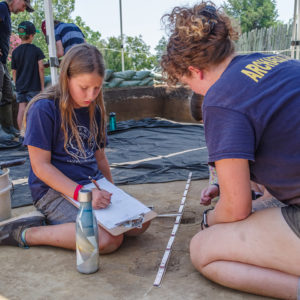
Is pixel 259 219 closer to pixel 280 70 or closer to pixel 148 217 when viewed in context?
pixel 280 70

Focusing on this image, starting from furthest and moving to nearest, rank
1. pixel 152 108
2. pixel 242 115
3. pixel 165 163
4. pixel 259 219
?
pixel 152 108, pixel 165 163, pixel 259 219, pixel 242 115

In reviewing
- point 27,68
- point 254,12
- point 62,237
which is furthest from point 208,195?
point 254,12

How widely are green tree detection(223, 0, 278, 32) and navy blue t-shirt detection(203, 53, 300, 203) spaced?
22753mm

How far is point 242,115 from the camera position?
1.04 m

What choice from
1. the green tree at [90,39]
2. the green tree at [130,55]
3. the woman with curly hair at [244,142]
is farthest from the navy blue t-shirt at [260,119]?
the green tree at [90,39]

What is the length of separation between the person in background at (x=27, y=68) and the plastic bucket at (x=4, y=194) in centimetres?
250

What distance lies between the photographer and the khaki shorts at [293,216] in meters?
1.11

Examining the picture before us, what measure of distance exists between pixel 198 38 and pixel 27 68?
3.59 m

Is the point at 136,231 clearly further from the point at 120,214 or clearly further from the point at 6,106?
the point at 6,106

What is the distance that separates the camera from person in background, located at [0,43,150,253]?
1.58 metres

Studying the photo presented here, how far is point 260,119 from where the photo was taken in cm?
105

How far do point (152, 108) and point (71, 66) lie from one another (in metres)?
5.19

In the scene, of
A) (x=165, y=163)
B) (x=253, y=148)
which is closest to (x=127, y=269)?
(x=253, y=148)

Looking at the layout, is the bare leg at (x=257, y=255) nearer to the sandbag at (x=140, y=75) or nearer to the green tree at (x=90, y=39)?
the sandbag at (x=140, y=75)
